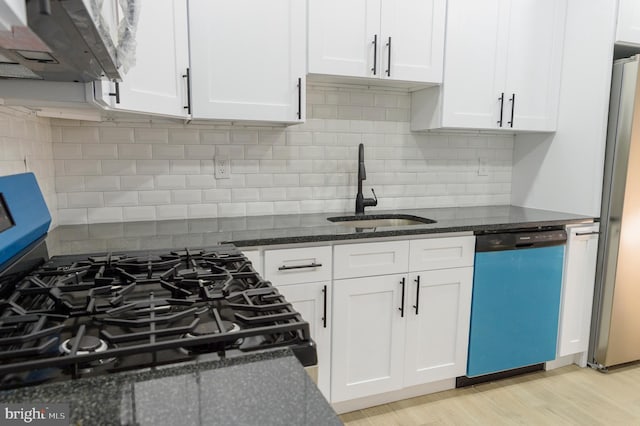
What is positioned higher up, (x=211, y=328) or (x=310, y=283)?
(x=211, y=328)

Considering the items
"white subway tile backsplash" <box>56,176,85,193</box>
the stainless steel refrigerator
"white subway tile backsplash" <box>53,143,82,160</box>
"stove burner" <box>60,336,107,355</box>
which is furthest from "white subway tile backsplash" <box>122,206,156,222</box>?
the stainless steel refrigerator

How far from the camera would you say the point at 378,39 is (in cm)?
212

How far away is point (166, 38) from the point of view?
1670mm

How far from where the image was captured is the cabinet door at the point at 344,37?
2.01m

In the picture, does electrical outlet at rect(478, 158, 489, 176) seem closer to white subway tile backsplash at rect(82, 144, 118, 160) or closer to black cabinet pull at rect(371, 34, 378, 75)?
black cabinet pull at rect(371, 34, 378, 75)

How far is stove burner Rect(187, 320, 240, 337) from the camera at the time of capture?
71 centimetres

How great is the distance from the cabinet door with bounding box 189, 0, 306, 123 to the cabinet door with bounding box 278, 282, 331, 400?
2.71ft

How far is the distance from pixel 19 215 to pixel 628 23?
307 cm

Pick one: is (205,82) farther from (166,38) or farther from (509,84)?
(509,84)

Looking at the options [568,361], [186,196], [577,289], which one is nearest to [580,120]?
Answer: [577,289]

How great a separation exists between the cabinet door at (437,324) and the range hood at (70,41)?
1589 mm

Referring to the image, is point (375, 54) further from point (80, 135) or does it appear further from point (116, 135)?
point (80, 135)

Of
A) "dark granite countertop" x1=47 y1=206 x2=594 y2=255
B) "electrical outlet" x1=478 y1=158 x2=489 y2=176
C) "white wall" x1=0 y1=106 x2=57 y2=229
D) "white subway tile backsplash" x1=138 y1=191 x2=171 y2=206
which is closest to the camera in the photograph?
"white wall" x1=0 y1=106 x2=57 y2=229

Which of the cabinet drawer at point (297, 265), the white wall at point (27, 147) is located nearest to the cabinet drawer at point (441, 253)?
the cabinet drawer at point (297, 265)
